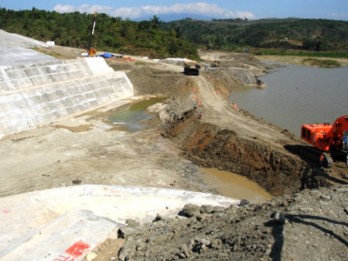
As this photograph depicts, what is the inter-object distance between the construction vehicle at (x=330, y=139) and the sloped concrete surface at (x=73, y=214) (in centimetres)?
537

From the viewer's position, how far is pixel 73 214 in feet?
36.6

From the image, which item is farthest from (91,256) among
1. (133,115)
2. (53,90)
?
(53,90)

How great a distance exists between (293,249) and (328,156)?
1004 centimetres

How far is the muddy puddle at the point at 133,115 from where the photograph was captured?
2742 centimetres

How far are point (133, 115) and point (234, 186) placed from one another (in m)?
14.3

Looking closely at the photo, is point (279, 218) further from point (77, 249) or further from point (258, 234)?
point (77, 249)

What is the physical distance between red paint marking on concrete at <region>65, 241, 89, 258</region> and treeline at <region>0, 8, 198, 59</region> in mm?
46568

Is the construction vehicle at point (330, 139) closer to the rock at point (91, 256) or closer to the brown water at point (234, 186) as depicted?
the brown water at point (234, 186)

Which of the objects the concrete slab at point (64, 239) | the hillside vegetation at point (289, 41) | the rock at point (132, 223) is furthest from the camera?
the hillside vegetation at point (289, 41)

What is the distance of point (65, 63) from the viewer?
3450 centimetres

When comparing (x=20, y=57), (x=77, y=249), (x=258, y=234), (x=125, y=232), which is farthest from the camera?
(x=20, y=57)

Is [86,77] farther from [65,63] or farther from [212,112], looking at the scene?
[212,112]

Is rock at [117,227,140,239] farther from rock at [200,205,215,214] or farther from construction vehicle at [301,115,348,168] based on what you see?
construction vehicle at [301,115,348,168]

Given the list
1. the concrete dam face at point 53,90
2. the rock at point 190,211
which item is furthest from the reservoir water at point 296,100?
the rock at point 190,211
